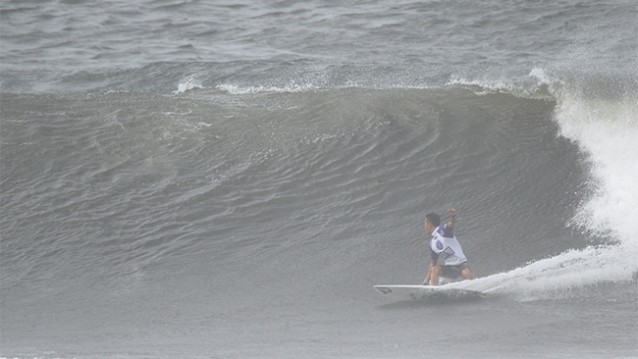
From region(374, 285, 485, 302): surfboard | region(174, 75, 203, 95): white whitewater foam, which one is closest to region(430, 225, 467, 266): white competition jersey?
region(374, 285, 485, 302): surfboard

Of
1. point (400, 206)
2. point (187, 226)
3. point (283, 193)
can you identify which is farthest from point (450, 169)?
point (187, 226)

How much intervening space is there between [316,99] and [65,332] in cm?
908

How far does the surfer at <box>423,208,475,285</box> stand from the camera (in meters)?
13.1

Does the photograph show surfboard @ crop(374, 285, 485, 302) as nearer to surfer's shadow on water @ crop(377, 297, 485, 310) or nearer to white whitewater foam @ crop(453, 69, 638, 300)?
surfer's shadow on water @ crop(377, 297, 485, 310)

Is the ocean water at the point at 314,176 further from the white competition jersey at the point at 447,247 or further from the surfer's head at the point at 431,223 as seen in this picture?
the surfer's head at the point at 431,223

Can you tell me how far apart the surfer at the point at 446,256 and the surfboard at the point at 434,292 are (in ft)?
1.19

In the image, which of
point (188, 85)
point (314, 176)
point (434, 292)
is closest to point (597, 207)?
point (434, 292)

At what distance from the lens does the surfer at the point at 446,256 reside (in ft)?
42.9

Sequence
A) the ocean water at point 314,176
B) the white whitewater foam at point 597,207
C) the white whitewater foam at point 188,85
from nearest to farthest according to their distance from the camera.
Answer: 1. the ocean water at point 314,176
2. the white whitewater foam at point 597,207
3. the white whitewater foam at point 188,85

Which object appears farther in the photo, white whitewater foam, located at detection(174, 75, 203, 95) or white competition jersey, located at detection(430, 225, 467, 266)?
white whitewater foam, located at detection(174, 75, 203, 95)

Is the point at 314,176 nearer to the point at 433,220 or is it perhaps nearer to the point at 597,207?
the point at 433,220

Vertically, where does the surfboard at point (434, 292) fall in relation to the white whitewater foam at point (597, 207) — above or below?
below

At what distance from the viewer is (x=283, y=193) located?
659 inches

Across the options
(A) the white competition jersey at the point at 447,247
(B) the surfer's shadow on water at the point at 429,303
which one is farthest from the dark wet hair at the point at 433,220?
(B) the surfer's shadow on water at the point at 429,303
